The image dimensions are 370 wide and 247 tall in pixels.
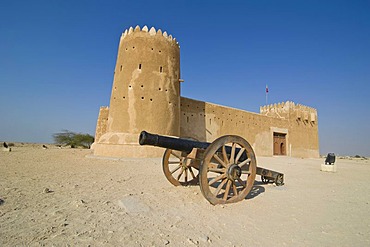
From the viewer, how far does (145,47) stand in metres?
13.2

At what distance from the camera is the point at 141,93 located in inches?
494

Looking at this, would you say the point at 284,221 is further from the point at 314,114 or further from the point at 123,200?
the point at 314,114

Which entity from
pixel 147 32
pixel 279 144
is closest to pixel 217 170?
pixel 147 32

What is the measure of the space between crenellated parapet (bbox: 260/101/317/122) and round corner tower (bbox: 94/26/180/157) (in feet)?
51.6

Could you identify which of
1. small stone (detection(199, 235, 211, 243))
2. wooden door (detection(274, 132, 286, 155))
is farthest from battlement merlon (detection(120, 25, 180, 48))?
wooden door (detection(274, 132, 286, 155))

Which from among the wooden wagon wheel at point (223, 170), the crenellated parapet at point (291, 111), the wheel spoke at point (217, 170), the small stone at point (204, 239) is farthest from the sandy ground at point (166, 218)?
the crenellated parapet at point (291, 111)

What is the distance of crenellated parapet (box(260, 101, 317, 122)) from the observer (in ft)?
79.6

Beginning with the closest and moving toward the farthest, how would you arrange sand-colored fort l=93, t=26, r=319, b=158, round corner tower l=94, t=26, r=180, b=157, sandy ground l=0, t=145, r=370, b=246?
sandy ground l=0, t=145, r=370, b=246, round corner tower l=94, t=26, r=180, b=157, sand-colored fort l=93, t=26, r=319, b=158

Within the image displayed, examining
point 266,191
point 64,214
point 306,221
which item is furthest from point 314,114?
point 64,214

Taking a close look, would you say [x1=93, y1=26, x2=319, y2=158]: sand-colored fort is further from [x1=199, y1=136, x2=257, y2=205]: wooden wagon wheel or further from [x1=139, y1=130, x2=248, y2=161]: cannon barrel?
[x1=199, y1=136, x2=257, y2=205]: wooden wagon wheel

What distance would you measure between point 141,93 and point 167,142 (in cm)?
925

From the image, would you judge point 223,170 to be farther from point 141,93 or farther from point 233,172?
point 141,93

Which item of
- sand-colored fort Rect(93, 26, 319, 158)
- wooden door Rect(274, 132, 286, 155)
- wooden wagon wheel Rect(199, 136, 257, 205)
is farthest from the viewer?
wooden door Rect(274, 132, 286, 155)

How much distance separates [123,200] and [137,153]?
26.5 feet
